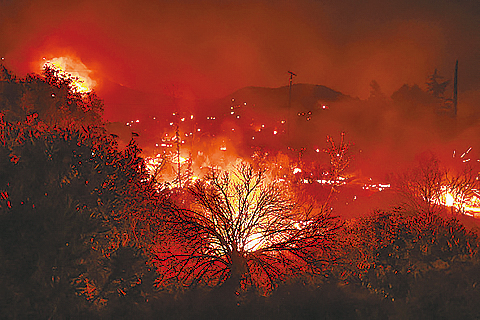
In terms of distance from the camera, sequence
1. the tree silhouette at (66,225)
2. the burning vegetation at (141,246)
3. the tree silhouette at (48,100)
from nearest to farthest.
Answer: the tree silhouette at (66,225) < the burning vegetation at (141,246) < the tree silhouette at (48,100)

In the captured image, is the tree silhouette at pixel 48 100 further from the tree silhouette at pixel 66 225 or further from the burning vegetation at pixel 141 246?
the tree silhouette at pixel 66 225

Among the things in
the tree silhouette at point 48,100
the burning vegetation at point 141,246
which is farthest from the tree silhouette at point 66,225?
the tree silhouette at point 48,100

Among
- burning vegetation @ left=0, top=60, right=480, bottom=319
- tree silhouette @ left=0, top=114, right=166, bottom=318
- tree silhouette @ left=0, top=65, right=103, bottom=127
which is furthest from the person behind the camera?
tree silhouette @ left=0, top=65, right=103, bottom=127

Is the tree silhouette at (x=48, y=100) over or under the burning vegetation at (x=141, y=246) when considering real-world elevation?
over

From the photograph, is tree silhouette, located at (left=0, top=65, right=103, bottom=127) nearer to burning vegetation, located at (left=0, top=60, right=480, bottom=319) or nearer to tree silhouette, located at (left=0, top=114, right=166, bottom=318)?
burning vegetation, located at (left=0, top=60, right=480, bottom=319)

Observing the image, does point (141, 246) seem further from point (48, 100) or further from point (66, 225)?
point (48, 100)

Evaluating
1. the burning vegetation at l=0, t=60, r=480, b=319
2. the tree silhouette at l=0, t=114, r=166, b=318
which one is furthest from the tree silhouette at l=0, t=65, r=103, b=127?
the tree silhouette at l=0, t=114, r=166, b=318

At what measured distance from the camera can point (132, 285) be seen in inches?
500

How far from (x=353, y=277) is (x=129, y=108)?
5025 cm

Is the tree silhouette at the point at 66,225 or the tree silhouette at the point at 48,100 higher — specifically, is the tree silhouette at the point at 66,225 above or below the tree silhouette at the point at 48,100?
below

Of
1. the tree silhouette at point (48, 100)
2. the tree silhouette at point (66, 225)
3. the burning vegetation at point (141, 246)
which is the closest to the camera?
the tree silhouette at point (66, 225)

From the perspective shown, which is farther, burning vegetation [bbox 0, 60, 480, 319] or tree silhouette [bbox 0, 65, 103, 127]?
tree silhouette [bbox 0, 65, 103, 127]

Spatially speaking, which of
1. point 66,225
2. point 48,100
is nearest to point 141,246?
point 66,225

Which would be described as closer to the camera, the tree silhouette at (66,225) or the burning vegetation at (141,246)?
the tree silhouette at (66,225)
